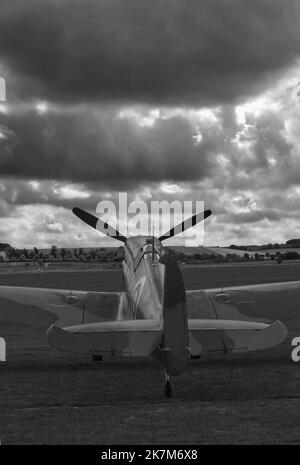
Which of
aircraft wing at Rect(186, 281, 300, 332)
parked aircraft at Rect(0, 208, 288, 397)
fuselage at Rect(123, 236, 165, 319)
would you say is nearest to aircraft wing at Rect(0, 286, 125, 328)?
parked aircraft at Rect(0, 208, 288, 397)

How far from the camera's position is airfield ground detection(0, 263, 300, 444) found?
7188 mm

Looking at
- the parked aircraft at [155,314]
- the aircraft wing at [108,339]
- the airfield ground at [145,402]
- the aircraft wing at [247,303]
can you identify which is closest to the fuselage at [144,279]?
the parked aircraft at [155,314]

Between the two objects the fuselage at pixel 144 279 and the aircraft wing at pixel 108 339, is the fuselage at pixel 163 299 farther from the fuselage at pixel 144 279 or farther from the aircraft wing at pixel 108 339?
the aircraft wing at pixel 108 339

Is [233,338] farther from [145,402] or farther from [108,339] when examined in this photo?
[108,339]

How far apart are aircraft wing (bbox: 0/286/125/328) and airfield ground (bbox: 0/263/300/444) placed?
0.84m

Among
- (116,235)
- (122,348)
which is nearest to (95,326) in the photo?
(122,348)

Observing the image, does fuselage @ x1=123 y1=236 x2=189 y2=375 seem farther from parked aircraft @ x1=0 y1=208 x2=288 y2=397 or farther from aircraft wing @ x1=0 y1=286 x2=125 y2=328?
aircraft wing @ x1=0 y1=286 x2=125 y2=328

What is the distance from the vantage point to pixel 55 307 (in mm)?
14172

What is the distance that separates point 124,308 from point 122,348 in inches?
210

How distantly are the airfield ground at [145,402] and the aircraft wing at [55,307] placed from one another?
837 millimetres

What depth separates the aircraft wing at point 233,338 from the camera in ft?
31.2

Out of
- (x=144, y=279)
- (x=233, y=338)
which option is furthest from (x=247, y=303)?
(x=233, y=338)

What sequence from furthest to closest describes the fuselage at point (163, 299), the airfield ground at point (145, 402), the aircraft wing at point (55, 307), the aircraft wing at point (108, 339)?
1. the aircraft wing at point (55, 307)
2. the aircraft wing at point (108, 339)
3. the fuselage at point (163, 299)
4. the airfield ground at point (145, 402)

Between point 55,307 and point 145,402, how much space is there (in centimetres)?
559
